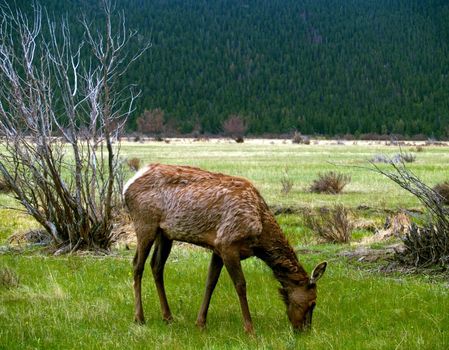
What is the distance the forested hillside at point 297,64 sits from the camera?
5472 inches

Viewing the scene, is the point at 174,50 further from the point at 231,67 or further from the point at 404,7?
the point at 404,7

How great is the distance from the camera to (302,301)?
7.12 metres

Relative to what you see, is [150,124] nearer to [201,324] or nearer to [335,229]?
[335,229]

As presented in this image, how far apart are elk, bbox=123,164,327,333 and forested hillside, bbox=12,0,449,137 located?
12050 centimetres

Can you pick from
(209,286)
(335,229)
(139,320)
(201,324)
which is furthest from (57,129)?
(201,324)

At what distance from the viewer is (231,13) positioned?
18275 cm

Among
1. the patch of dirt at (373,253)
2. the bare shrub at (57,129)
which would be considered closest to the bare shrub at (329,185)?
the patch of dirt at (373,253)

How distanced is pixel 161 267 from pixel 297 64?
516ft

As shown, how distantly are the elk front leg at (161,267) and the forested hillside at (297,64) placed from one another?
395 ft

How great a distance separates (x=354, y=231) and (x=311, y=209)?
8.30 ft

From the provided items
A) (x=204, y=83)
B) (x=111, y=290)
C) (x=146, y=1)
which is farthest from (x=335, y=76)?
(x=111, y=290)

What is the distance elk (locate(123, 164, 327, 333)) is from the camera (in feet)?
23.4

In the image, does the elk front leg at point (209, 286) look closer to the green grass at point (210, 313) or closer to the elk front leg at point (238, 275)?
the green grass at point (210, 313)

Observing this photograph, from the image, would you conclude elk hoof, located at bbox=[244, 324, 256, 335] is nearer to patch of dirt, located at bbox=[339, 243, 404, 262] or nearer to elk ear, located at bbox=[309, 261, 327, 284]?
elk ear, located at bbox=[309, 261, 327, 284]
